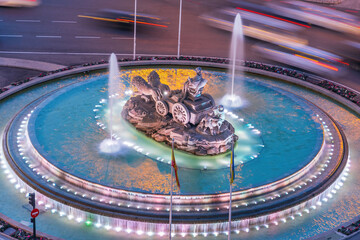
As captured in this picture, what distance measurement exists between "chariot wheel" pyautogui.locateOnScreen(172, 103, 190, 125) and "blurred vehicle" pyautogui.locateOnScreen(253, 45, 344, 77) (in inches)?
898

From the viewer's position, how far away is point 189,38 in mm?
62438

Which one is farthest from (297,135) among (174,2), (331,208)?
(174,2)

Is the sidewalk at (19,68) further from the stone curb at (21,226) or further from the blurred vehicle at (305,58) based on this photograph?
the blurred vehicle at (305,58)

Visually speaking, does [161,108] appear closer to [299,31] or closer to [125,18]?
[125,18]

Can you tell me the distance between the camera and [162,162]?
34125mm

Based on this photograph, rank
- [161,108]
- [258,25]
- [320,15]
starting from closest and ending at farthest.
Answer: [161,108], [258,25], [320,15]

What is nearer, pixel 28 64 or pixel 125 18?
pixel 28 64

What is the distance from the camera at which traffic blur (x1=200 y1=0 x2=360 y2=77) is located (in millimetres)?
57406

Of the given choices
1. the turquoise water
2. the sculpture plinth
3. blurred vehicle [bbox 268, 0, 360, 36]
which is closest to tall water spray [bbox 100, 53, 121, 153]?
the turquoise water

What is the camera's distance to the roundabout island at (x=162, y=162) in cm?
2966

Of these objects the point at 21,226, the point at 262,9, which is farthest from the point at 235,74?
the point at 262,9

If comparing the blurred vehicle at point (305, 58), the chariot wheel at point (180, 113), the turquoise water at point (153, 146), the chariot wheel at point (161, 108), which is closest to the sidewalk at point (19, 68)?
the turquoise water at point (153, 146)

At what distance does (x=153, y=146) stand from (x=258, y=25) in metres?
36.2

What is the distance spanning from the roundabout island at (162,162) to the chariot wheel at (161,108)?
1946 mm
